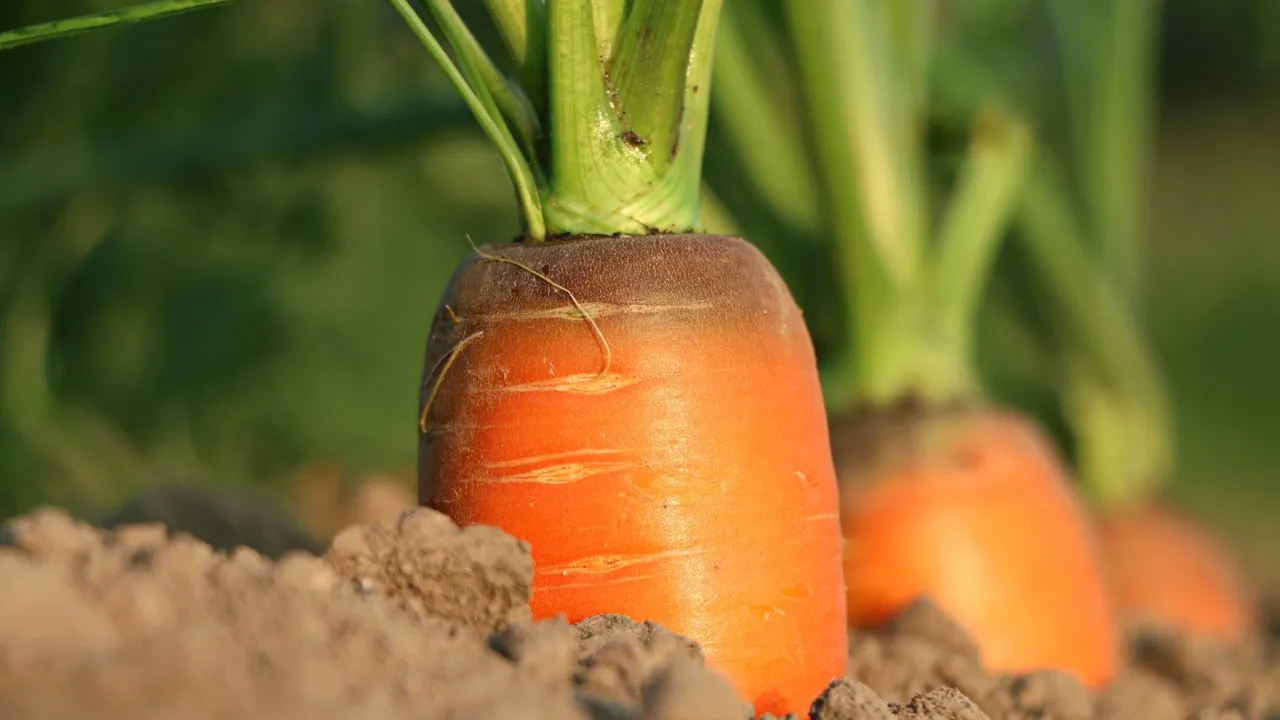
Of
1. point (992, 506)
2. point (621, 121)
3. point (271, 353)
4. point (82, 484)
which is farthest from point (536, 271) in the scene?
point (271, 353)

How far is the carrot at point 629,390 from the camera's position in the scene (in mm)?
1511

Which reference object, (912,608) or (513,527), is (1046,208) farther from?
(513,527)

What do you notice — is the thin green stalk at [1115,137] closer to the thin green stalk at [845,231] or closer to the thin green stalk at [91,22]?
the thin green stalk at [845,231]

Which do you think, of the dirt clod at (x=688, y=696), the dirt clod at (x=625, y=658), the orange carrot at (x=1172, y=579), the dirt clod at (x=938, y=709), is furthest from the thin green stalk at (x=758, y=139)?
the dirt clod at (x=688, y=696)

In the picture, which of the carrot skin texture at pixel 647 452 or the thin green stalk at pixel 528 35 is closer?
the carrot skin texture at pixel 647 452

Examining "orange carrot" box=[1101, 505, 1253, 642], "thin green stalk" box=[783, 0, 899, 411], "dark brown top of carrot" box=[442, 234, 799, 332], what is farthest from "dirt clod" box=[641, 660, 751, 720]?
"orange carrot" box=[1101, 505, 1253, 642]

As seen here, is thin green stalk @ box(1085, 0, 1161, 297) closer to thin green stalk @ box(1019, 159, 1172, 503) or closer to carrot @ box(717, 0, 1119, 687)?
thin green stalk @ box(1019, 159, 1172, 503)

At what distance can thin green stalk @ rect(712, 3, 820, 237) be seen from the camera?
113 inches

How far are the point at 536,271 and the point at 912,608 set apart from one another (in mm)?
836

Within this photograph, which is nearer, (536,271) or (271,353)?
(536,271)

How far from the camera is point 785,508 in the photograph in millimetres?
1559

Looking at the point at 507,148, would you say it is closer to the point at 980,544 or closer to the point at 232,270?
the point at 980,544

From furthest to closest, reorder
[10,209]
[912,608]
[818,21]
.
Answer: [10,209] < [818,21] < [912,608]

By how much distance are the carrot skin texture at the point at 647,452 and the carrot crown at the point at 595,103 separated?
0.22 ft
